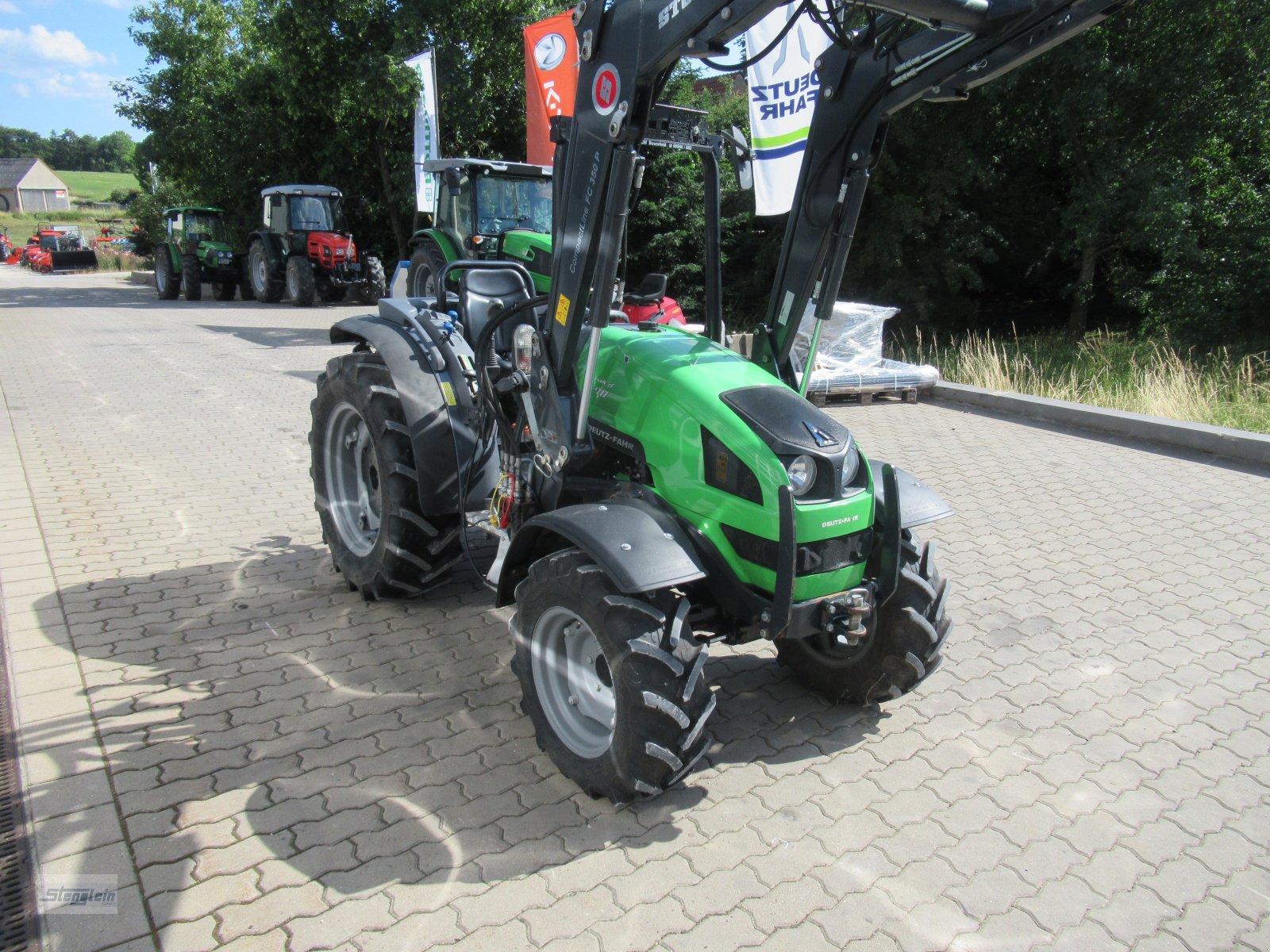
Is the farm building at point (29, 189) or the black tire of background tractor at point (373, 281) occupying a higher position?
the farm building at point (29, 189)

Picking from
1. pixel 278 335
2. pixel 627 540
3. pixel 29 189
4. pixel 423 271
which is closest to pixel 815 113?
pixel 627 540

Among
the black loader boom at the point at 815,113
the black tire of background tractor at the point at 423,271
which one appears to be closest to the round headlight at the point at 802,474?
the black loader boom at the point at 815,113

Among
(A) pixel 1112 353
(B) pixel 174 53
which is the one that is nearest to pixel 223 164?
(B) pixel 174 53

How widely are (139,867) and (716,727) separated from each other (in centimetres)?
200

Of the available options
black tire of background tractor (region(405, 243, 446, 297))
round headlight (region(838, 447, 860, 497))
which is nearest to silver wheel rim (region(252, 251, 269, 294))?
black tire of background tractor (region(405, 243, 446, 297))

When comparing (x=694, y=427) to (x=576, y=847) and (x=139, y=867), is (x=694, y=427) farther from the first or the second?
(x=139, y=867)

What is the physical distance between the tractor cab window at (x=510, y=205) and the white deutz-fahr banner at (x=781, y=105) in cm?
463

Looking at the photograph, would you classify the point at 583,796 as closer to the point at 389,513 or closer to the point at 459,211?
the point at 389,513

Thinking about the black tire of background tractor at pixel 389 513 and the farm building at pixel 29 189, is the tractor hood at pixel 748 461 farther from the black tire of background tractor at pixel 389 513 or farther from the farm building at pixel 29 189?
the farm building at pixel 29 189

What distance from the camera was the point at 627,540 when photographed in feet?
9.26

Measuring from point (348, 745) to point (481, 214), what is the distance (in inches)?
422

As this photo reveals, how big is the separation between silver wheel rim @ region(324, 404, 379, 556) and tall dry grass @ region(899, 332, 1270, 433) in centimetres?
774

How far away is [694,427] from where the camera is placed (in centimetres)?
308

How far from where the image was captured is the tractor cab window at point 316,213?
19.2 meters
